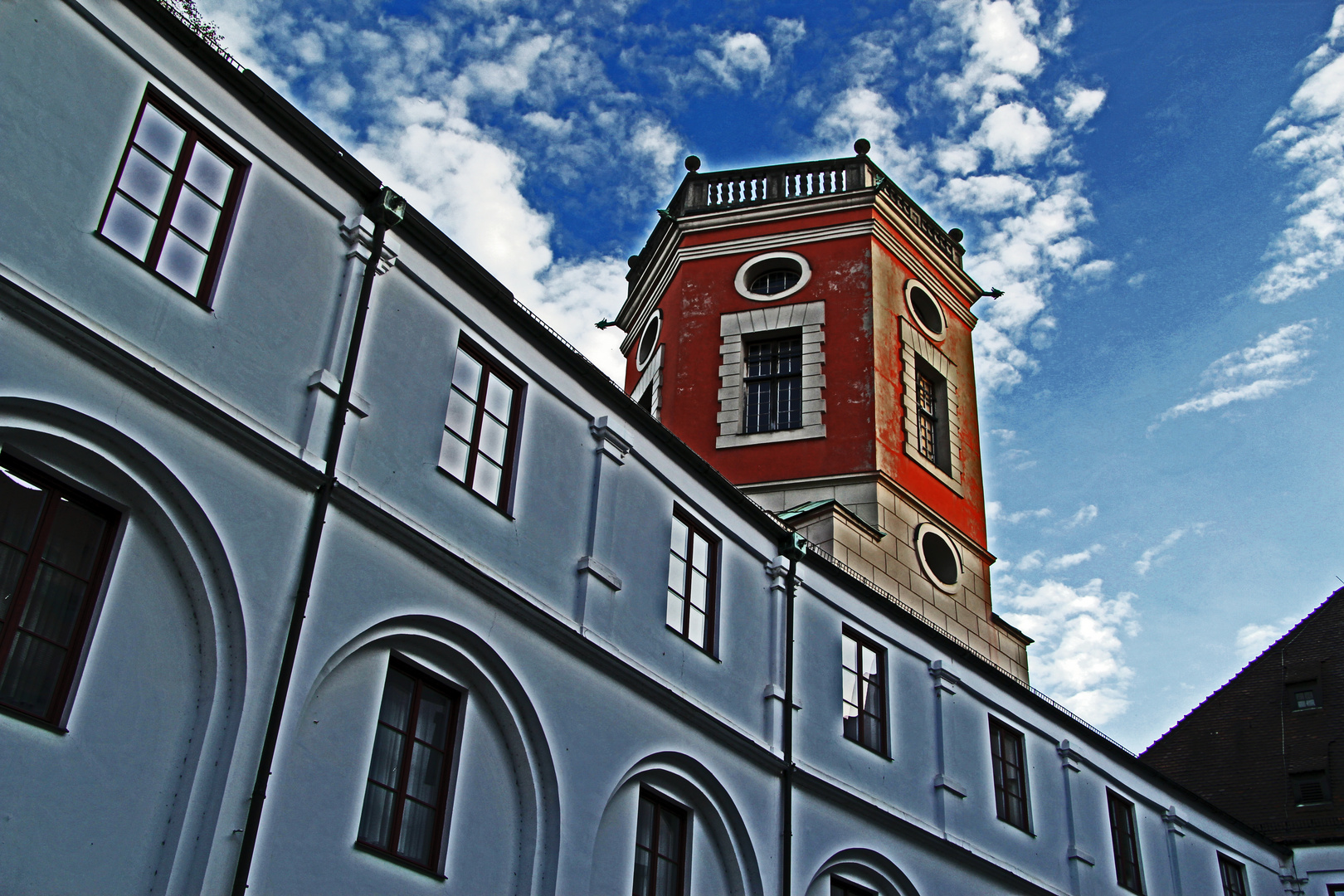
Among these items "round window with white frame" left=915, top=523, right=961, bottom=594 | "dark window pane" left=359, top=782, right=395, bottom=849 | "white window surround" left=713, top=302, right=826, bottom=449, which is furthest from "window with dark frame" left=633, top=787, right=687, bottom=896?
"white window surround" left=713, top=302, right=826, bottom=449

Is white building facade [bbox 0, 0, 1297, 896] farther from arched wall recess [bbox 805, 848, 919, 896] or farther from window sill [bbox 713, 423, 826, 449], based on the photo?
window sill [bbox 713, 423, 826, 449]

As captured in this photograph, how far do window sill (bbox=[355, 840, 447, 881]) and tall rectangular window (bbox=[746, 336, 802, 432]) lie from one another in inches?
564

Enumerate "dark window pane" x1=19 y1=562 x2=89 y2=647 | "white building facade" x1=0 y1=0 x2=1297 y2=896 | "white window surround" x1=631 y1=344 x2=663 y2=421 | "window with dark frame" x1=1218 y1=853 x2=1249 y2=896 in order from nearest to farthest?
"dark window pane" x1=19 y1=562 x2=89 y2=647
"white building facade" x1=0 y1=0 x2=1297 y2=896
"window with dark frame" x1=1218 y1=853 x2=1249 y2=896
"white window surround" x1=631 y1=344 x2=663 y2=421

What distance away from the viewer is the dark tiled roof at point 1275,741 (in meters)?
30.1

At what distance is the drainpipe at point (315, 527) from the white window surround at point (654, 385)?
1260 centimetres

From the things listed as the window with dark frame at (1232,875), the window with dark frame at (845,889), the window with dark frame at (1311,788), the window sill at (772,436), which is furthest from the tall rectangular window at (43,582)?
the window with dark frame at (1311,788)

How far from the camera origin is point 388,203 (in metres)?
14.1

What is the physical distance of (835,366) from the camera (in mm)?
25828

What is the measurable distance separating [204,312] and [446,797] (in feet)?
17.3

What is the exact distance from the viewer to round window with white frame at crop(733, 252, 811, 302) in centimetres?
2709

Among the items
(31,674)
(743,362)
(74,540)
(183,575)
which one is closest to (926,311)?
(743,362)

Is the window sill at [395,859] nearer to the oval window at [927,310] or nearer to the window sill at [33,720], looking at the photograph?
the window sill at [33,720]

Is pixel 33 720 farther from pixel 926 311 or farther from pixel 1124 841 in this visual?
pixel 926 311

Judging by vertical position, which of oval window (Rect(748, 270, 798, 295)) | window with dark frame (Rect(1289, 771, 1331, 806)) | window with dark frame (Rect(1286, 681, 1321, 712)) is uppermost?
oval window (Rect(748, 270, 798, 295))
